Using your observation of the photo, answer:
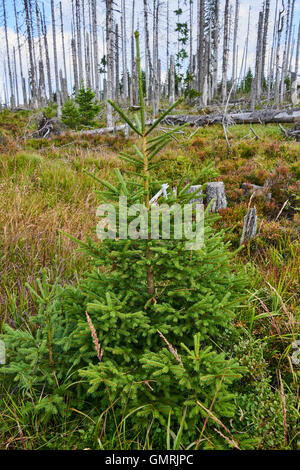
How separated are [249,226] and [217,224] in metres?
0.88

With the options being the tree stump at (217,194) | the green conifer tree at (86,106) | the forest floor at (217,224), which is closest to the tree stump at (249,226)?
the forest floor at (217,224)

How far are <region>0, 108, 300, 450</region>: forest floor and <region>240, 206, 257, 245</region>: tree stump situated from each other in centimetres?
10

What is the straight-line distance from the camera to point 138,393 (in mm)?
1570

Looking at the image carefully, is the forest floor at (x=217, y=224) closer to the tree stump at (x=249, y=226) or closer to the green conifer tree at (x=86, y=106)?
the tree stump at (x=249, y=226)

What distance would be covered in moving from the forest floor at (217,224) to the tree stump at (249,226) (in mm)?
100

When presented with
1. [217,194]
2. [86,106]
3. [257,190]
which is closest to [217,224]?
[217,194]

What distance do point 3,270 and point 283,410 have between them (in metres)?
2.69

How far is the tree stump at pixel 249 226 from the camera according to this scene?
13.5 ft

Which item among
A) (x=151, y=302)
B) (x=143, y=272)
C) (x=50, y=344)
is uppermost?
(x=143, y=272)

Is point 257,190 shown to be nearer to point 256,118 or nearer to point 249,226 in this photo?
point 249,226

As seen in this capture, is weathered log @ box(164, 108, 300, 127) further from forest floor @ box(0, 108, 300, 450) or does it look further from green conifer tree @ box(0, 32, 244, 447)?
green conifer tree @ box(0, 32, 244, 447)

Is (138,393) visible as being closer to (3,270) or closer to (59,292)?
(59,292)

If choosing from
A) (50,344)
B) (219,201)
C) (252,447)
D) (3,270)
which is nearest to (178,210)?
(50,344)

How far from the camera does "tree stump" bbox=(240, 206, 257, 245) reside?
4.11 meters
